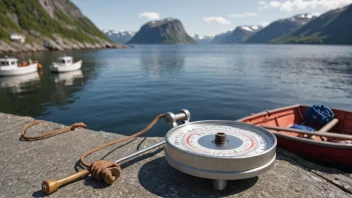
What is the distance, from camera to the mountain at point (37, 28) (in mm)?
104062

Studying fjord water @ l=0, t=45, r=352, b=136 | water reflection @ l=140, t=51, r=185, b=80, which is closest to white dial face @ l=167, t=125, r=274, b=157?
fjord water @ l=0, t=45, r=352, b=136

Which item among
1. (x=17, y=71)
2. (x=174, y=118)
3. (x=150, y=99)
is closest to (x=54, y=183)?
(x=174, y=118)

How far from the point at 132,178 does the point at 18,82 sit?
115 ft

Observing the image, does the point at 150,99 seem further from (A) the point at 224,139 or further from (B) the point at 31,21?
(B) the point at 31,21

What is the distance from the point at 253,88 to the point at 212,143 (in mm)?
24166

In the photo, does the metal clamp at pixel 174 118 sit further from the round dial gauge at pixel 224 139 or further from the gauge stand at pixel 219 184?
the gauge stand at pixel 219 184

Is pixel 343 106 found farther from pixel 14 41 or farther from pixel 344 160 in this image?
pixel 14 41

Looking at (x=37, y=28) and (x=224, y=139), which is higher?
(x=37, y=28)

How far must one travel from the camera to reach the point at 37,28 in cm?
12400

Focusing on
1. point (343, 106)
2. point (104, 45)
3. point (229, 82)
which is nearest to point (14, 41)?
point (104, 45)

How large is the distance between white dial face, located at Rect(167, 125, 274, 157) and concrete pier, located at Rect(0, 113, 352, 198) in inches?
21.9

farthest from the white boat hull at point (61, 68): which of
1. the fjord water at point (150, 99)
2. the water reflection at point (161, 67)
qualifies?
the water reflection at point (161, 67)

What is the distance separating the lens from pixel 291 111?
10.7 metres

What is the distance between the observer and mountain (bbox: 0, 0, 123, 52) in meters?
104
